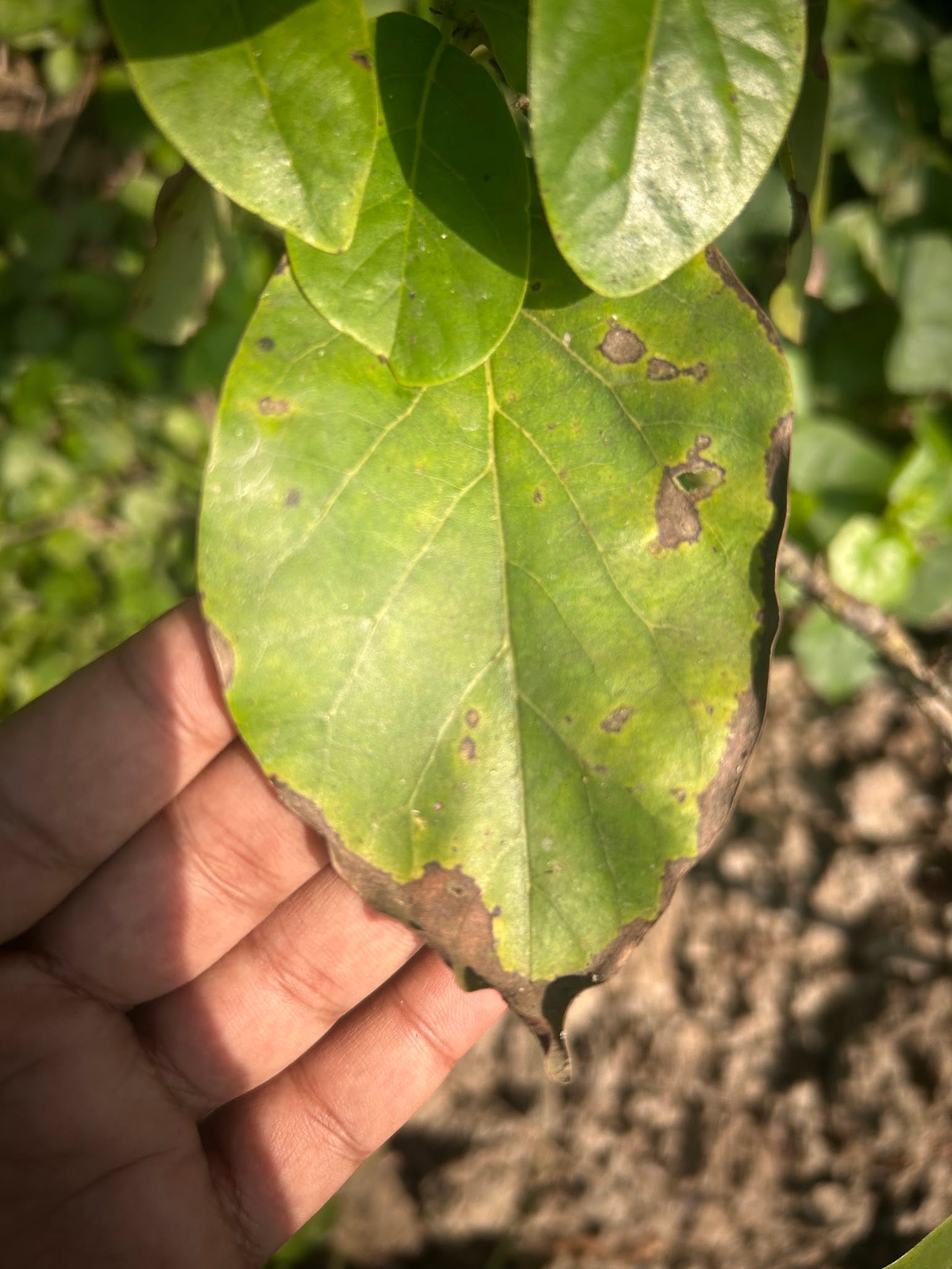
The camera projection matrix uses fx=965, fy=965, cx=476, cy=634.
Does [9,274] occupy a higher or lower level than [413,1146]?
higher

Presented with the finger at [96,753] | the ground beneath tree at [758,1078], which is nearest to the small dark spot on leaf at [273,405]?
the finger at [96,753]

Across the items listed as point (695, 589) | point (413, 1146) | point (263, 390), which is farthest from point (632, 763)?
point (413, 1146)

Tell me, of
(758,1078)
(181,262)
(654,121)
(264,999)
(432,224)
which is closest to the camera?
(654,121)

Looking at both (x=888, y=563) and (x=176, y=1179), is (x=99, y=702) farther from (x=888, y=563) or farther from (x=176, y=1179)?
(x=888, y=563)

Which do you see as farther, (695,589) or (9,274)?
(9,274)

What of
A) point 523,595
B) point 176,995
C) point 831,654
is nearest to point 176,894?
point 176,995

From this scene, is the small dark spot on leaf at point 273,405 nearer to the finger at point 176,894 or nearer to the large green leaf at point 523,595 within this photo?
the large green leaf at point 523,595

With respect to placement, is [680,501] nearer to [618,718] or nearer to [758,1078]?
[618,718]
